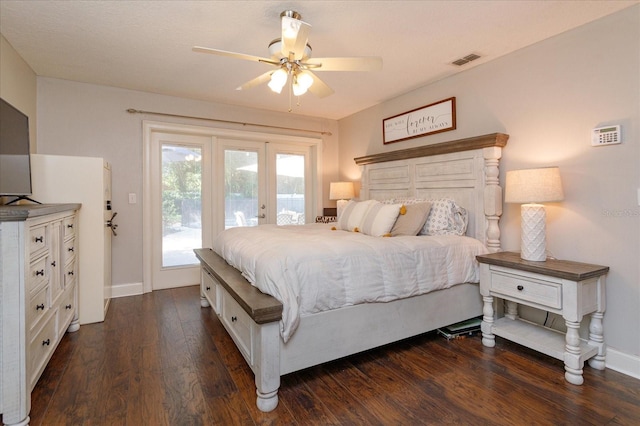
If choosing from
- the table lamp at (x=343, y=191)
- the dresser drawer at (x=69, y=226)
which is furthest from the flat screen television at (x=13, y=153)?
the table lamp at (x=343, y=191)

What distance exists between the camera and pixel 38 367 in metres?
1.74

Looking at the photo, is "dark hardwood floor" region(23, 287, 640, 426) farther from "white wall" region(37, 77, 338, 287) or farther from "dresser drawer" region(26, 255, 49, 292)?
"white wall" region(37, 77, 338, 287)

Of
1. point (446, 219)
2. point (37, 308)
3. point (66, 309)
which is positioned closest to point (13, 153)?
point (37, 308)

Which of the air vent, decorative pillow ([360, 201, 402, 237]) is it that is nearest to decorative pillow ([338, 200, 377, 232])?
decorative pillow ([360, 201, 402, 237])

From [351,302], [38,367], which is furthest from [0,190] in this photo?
[351,302]

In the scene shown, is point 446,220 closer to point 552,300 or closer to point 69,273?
point 552,300

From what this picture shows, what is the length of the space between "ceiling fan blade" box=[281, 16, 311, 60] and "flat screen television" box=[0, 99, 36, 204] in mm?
1718

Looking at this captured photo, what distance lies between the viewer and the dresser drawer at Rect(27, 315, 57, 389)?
1.63 metres

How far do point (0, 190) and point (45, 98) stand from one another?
186cm

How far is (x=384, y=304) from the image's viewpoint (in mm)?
2131

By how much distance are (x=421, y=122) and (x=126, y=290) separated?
12.5 feet

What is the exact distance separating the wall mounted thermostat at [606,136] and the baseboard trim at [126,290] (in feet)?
14.6

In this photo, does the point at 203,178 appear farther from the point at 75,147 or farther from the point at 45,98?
the point at 45,98

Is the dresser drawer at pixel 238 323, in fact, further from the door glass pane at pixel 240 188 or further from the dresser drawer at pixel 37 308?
the door glass pane at pixel 240 188
